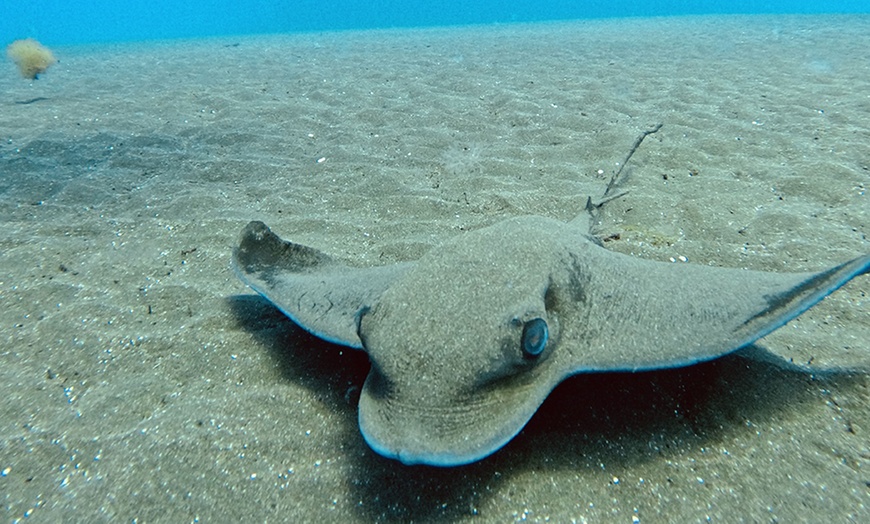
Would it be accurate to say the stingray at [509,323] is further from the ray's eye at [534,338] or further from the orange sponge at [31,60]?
the orange sponge at [31,60]

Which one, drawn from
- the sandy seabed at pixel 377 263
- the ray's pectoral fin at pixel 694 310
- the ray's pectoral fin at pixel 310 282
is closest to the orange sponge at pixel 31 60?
the sandy seabed at pixel 377 263

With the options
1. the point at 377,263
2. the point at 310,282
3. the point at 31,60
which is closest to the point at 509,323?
the point at 310,282

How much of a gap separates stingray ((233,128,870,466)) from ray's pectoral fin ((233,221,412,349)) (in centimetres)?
1

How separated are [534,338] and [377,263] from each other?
2233 mm

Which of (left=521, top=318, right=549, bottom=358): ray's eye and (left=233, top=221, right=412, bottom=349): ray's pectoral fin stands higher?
(left=521, top=318, right=549, bottom=358): ray's eye

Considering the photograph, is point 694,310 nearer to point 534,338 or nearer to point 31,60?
point 534,338

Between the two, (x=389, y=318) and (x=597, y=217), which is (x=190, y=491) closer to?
(x=389, y=318)

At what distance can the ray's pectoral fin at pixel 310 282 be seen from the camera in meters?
2.60

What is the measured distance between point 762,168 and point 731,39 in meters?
14.1

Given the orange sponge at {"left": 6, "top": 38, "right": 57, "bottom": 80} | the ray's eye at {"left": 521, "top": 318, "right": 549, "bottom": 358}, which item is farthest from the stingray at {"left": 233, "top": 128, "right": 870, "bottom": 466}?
the orange sponge at {"left": 6, "top": 38, "right": 57, "bottom": 80}

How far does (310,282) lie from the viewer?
120 inches

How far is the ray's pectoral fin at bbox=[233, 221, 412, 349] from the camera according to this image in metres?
2.60

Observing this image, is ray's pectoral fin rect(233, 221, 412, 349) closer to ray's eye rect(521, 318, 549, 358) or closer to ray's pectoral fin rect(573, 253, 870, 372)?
ray's eye rect(521, 318, 549, 358)

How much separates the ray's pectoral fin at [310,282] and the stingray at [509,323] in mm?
13
